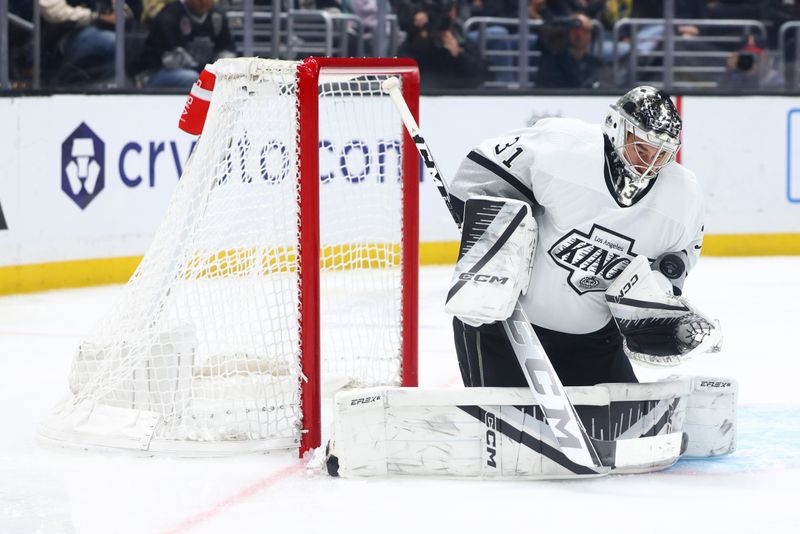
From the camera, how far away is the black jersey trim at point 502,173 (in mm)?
2633

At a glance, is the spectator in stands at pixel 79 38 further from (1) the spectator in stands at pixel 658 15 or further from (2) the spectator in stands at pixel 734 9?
(2) the spectator in stands at pixel 734 9

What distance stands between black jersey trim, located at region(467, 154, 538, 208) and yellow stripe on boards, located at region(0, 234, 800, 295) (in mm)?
476

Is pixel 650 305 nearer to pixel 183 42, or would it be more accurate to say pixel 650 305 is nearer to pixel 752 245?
pixel 183 42

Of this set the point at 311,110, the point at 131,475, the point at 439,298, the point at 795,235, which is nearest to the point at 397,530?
the point at 131,475

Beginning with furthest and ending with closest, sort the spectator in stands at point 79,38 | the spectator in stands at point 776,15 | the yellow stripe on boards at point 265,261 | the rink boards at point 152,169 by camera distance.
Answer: the spectator in stands at point 776,15, the spectator in stands at point 79,38, the rink boards at point 152,169, the yellow stripe on boards at point 265,261

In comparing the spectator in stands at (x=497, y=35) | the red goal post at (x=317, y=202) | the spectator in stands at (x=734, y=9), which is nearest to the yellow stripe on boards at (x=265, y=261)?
the red goal post at (x=317, y=202)

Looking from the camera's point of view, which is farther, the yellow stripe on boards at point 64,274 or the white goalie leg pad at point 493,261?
the yellow stripe on boards at point 64,274

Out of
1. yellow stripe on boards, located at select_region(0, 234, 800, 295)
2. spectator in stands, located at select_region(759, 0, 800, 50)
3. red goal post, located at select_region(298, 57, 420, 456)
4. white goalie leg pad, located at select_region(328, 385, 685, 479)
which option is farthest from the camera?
spectator in stands, located at select_region(759, 0, 800, 50)

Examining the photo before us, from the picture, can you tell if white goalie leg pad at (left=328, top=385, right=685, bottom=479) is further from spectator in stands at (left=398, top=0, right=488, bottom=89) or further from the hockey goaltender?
spectator in stands at (left=398, top=0, right=488, bottom=89)

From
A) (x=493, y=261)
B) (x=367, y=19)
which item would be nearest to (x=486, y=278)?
(x=493, y=261)

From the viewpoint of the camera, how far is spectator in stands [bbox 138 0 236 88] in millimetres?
5801

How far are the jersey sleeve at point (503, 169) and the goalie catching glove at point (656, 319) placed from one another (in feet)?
0.87

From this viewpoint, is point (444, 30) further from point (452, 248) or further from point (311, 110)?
point (311, 110)

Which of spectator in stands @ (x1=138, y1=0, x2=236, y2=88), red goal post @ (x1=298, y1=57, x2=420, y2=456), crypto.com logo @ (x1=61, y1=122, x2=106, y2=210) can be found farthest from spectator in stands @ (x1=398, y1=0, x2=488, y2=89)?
red goal post @ (x1=298, y1=57, x2=420, y2=456)
